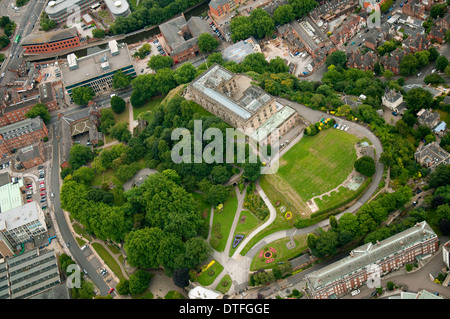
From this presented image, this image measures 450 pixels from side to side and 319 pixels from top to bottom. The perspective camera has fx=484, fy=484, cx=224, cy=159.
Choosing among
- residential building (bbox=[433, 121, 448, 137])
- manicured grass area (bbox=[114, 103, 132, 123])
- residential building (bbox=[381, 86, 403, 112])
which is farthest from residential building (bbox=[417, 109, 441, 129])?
manicured grass area (bbox=[114, 103, 132, 123])

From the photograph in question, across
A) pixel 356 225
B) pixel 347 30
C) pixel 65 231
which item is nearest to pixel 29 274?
pixel 65 231

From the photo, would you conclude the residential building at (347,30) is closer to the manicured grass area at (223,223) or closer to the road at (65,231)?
the manicured grass area at (223,223)

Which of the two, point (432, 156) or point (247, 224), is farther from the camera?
point (247, 224)

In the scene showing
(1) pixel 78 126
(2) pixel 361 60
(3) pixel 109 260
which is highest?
(2) pixel 361 60

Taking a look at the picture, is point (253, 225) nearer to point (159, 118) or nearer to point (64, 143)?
point (159, 118)

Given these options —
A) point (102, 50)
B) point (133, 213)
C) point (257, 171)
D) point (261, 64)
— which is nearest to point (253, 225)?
point (257, 171)

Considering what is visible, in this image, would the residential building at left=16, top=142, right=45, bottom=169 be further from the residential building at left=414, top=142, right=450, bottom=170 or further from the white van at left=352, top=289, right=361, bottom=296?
the residential building at left=414, top=142, right=450, bottom=170

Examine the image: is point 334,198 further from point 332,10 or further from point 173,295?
point 332,10

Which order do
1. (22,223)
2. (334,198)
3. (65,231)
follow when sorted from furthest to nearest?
(65,231) → (22,223) → (334,198)
